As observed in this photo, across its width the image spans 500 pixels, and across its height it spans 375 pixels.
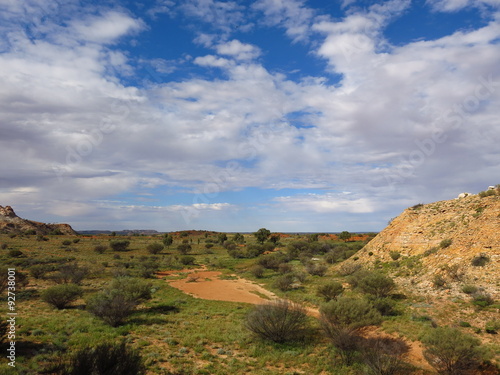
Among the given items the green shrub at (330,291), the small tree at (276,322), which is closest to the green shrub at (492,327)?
the small tree at (276,322)

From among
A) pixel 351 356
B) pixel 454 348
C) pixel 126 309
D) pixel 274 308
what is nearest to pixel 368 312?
pixel 351 356

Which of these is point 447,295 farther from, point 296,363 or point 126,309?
point 126,309

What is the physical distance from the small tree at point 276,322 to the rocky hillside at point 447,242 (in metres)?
14.5

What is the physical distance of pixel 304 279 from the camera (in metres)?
31.3

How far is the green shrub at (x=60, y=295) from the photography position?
729 inches

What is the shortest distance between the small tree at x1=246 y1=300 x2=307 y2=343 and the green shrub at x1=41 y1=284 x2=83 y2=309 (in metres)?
13.2

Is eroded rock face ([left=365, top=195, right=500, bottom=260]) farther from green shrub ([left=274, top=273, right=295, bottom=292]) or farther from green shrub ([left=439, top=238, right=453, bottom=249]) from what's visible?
green shrub ([left=274, top=273, right=295, bottom=292])

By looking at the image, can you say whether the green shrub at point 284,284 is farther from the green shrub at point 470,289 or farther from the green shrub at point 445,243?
the green shrub at point 445,243

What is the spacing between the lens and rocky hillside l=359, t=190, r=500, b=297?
21.7 metres

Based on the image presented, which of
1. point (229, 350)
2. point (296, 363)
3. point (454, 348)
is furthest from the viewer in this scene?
point (229, 350)

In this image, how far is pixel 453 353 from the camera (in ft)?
34.2

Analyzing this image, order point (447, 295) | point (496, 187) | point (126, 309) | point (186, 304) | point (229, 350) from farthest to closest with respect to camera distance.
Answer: point (496, 187)
point (186, 304)
point (447, 295)
point (126, 309)
point (229, 350)

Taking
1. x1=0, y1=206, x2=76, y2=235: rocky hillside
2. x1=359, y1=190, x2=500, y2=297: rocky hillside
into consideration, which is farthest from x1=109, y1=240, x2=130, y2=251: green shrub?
x1=0, y1=206, x2=76, y2=235: rocky hillside

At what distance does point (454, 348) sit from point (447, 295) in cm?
1175
